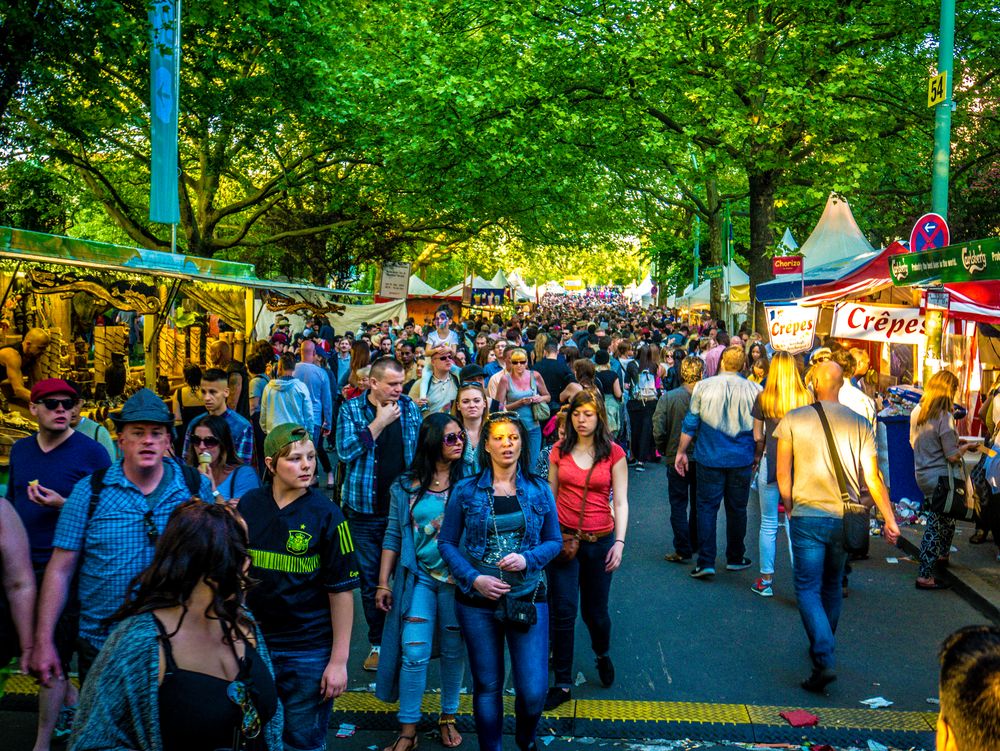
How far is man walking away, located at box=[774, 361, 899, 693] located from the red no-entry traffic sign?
18.4 feet

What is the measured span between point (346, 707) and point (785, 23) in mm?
16994

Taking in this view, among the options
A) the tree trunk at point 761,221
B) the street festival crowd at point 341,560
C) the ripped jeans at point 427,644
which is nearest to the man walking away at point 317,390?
the street festival crowd at point 341,560

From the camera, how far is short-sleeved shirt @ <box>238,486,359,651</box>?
371 cm

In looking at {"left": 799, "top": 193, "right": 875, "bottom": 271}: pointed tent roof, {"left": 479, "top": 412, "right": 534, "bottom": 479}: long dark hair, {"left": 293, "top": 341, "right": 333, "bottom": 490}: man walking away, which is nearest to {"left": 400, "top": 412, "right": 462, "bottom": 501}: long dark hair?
{"left": 479, "top": 412, "right": 534, "bottom": 479}: long dark hair

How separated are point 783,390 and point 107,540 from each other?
5336mm

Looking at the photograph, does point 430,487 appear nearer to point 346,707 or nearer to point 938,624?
point 346,707

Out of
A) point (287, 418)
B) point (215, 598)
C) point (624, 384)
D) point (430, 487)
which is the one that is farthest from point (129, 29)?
point (215, 598)

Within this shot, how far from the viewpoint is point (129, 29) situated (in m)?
12.8

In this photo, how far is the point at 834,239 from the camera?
730 inches

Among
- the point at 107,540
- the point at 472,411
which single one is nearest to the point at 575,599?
the point at 472,411

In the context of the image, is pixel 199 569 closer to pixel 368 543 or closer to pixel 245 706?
pixel 245 706

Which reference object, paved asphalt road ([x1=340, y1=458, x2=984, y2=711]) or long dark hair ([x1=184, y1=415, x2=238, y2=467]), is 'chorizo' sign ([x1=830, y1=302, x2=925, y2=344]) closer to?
paved asphalt road ([x1=340, y1=458, x2=984, y2=711])

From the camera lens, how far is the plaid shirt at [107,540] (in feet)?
13.1

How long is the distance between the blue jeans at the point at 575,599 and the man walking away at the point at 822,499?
115 cm
